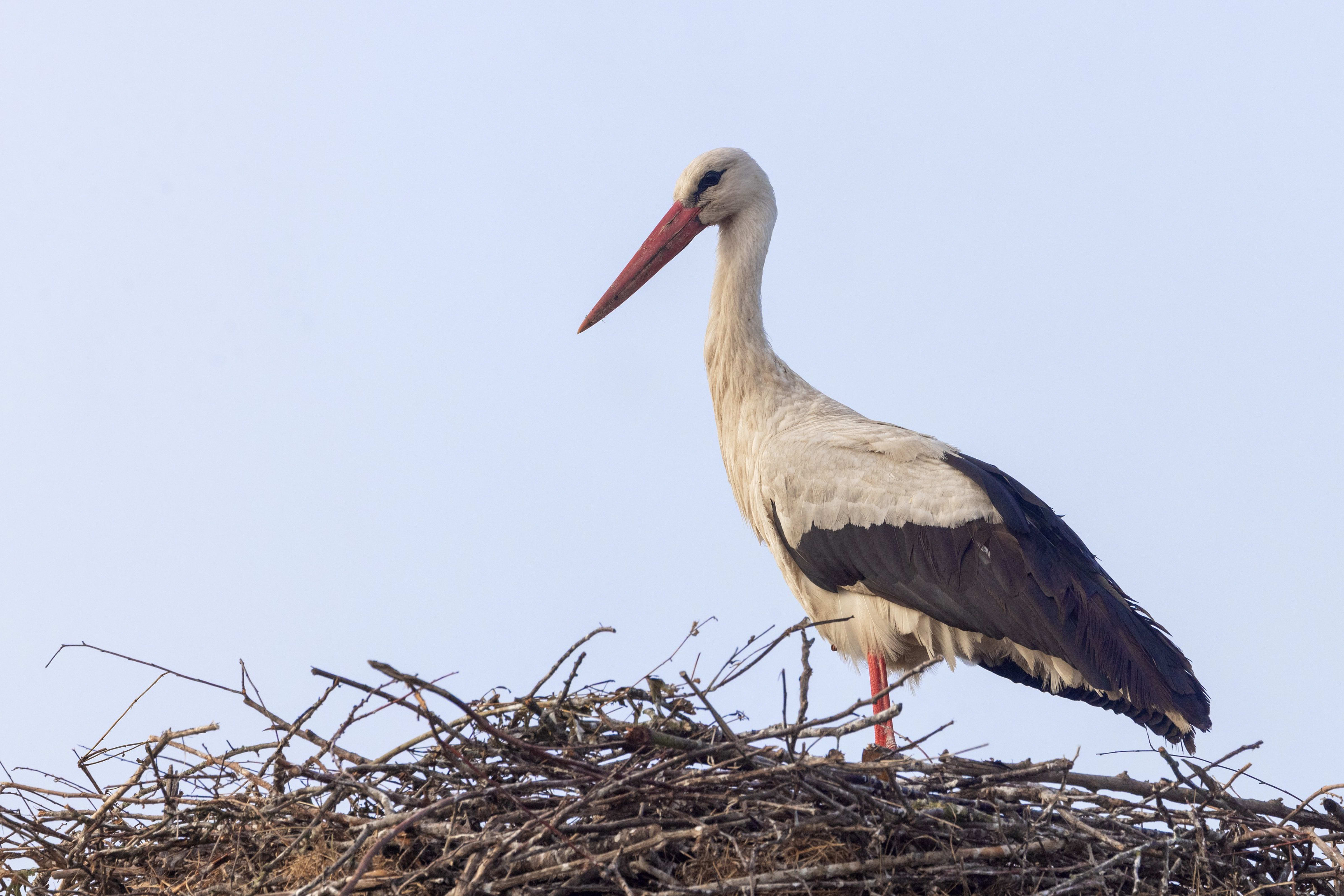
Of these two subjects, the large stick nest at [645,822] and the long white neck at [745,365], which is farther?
the long white neck at [745,365]

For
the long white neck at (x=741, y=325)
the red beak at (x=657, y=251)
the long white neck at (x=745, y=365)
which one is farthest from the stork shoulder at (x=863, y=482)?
the red beak at (x=657, y=251)

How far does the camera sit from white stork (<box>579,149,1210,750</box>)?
14.9ft

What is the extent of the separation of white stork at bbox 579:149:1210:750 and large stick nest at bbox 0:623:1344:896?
881 millimetres

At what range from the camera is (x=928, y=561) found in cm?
473

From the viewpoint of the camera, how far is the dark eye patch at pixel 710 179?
5.80m

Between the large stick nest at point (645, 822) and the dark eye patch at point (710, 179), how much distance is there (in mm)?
2876

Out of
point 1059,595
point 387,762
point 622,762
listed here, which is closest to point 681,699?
point 622,762

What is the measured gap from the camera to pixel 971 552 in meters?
4.70

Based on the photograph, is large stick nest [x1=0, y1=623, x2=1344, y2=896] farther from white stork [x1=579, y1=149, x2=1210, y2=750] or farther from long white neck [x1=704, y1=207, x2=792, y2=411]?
long white neck [x1=704, y1=207, x2=792, y2=411]

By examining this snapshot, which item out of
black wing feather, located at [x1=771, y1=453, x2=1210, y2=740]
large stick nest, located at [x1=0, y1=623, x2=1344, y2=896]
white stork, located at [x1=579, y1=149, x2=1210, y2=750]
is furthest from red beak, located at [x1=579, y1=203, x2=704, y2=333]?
large stick nest, located at [x1=0, y1=623, x2=1344, y2=896]

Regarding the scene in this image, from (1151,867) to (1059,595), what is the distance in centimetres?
121

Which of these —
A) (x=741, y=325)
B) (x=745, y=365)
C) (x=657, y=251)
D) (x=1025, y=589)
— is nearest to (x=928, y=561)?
(x=1025, y=589)

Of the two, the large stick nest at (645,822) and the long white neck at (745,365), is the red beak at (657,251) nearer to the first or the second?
the long white neck at (745,365)

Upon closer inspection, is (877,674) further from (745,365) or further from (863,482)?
(745,365)
